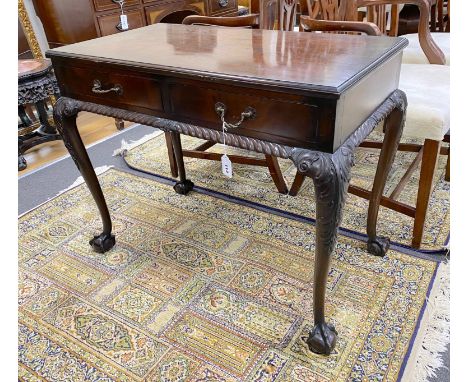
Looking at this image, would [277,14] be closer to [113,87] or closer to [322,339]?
[113,87]

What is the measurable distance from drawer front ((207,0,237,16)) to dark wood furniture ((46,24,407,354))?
2064 millimetres

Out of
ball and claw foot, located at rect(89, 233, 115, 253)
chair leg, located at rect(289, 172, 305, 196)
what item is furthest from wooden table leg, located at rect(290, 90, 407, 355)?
ball and claw foot, located at rect(89, 233, 115, 253)

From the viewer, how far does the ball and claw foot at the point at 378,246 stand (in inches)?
60.8

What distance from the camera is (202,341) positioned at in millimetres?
1268

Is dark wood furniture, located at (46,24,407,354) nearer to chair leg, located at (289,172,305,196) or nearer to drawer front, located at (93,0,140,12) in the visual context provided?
chair leg, located at (289,172,305,196)

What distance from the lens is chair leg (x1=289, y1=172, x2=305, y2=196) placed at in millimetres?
1924

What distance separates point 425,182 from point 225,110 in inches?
35.2

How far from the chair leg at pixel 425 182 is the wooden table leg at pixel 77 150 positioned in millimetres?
1277

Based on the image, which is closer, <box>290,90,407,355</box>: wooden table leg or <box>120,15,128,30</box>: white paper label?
<box>290,90,407,355</box>: wooden table leg

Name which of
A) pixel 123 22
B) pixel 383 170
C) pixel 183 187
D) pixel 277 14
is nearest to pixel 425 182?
pixel 383 170

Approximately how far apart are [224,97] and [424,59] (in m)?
1.51

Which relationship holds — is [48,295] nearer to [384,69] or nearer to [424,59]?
[384,69]

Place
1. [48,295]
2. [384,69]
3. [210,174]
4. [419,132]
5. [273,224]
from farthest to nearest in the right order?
1. [210,174]
2. [273,224]
3. [48,295]
4. [419,132]
5. [384,69]

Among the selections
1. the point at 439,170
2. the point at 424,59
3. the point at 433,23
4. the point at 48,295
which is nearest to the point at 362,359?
the point at 48,295
